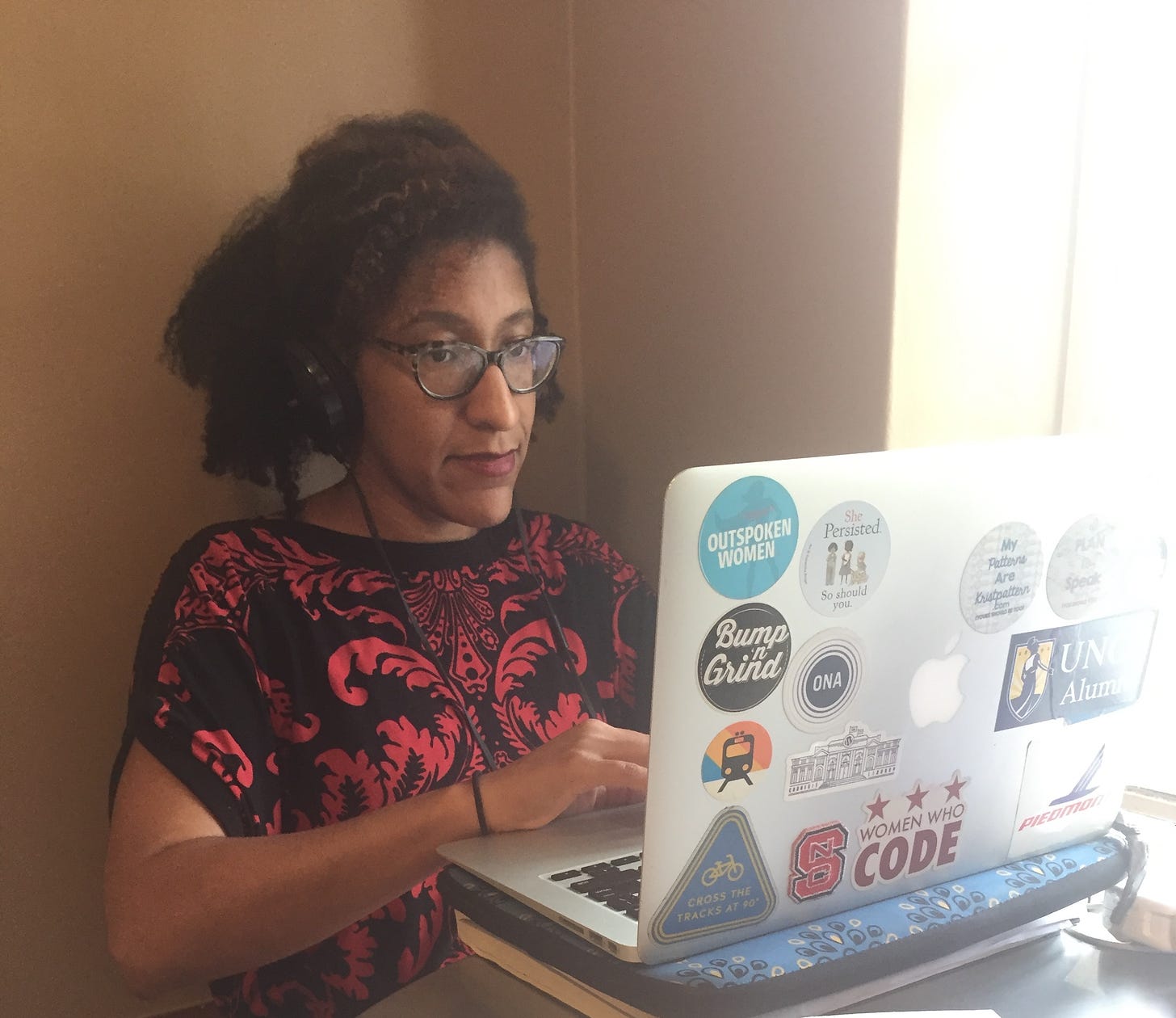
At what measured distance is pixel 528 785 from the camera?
0.83m

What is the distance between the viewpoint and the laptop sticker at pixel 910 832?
0.66m

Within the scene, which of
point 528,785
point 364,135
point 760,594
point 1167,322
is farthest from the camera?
point 364,135

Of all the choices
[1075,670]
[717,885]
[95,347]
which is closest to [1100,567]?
[1075,670]

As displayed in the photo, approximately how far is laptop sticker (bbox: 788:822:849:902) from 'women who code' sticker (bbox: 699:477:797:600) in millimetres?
174

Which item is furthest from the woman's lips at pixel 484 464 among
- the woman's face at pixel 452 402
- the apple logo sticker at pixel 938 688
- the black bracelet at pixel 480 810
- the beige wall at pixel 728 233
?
the apple logo sticker at pixel 938 688

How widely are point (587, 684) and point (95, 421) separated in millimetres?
674

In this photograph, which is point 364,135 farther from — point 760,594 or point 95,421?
point 760,594

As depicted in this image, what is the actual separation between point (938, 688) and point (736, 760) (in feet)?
0.52

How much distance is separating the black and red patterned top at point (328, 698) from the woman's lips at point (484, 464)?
0.12m

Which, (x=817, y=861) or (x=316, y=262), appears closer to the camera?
(x=817, y=861)

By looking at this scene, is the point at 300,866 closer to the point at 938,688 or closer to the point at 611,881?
the point at 611,881

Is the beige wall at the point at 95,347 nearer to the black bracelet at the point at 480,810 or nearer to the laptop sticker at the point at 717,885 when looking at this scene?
the black bracelet at the point at 480,810

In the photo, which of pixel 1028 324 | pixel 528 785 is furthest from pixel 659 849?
pixel 1028 324

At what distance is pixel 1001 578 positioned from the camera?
668 mm
